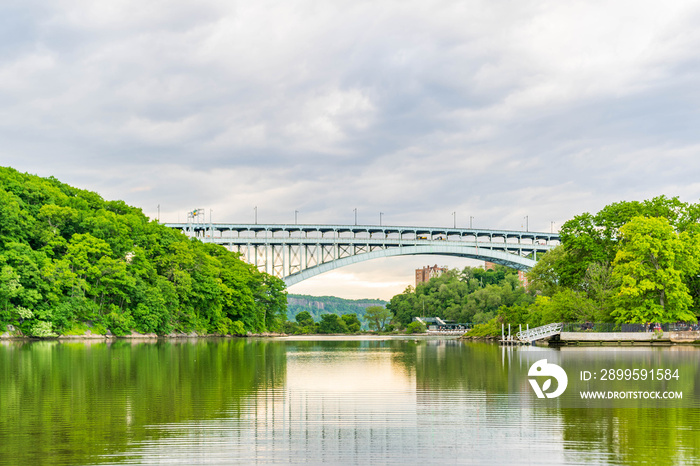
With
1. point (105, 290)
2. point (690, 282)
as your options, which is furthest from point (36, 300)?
point (690, 282)

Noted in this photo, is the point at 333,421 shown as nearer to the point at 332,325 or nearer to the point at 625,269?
the point at 625,269

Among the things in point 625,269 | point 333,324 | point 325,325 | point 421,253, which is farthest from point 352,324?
point 625,269

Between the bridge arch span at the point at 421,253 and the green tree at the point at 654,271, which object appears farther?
the bridge arch span at the point at 421,253

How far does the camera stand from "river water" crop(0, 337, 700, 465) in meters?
9.38

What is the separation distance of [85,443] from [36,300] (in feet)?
141

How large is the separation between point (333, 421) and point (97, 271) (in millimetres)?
46140

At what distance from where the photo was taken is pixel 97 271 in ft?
177

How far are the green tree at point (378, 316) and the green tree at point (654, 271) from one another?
98.0 metres

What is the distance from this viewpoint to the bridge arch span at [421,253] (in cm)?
7981

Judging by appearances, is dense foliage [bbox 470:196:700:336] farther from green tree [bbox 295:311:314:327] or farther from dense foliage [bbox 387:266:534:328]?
green tree [bbox 295:311:314:327]

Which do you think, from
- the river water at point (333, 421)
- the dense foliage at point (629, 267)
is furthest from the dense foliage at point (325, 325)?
the river water at point (333, 421)

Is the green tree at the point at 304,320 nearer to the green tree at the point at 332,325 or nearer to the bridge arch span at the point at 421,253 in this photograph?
the green tree at the point at 332,325

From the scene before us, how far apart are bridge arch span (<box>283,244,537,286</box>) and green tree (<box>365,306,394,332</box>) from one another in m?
54.0

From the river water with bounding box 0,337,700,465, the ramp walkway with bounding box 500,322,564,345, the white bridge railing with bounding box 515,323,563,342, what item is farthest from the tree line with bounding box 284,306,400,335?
the river water with bounding box 0,337,700,465
